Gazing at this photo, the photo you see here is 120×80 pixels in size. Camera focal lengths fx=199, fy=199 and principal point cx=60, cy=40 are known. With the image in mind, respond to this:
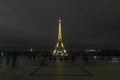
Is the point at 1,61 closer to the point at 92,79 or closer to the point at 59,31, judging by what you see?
the point at 92,79

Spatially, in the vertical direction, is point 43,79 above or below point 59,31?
below

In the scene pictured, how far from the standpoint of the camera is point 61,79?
9.75 metres

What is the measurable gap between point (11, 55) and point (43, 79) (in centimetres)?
Result: 886

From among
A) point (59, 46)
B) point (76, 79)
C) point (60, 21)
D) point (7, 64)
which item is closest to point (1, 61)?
point (7, 64)

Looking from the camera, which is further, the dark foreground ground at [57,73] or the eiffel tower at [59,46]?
the eiffel tower at [59,46]

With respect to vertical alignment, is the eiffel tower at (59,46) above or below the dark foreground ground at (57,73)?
above

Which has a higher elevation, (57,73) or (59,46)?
(59,46)

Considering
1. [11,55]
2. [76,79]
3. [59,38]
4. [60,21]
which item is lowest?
[76,79]

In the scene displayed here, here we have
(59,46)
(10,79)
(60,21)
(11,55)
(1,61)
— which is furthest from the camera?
(60,21)

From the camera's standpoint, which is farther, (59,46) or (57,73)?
(59,46)

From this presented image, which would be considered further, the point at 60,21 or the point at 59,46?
the point at 60,21

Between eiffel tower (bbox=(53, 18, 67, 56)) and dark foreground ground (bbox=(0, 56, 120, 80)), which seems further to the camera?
eiffel tower (bbox=(53, 18, 67, 56))

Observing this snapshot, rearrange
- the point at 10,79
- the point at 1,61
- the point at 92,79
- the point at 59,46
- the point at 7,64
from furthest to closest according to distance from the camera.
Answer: the point at 59,46 < the point at 7,64 < the point at 1,61 < the point at 92,79 < the point at 10,79

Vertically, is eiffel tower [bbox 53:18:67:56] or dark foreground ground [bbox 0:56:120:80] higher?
eiffel tower [bbox 53:18:67:56]
